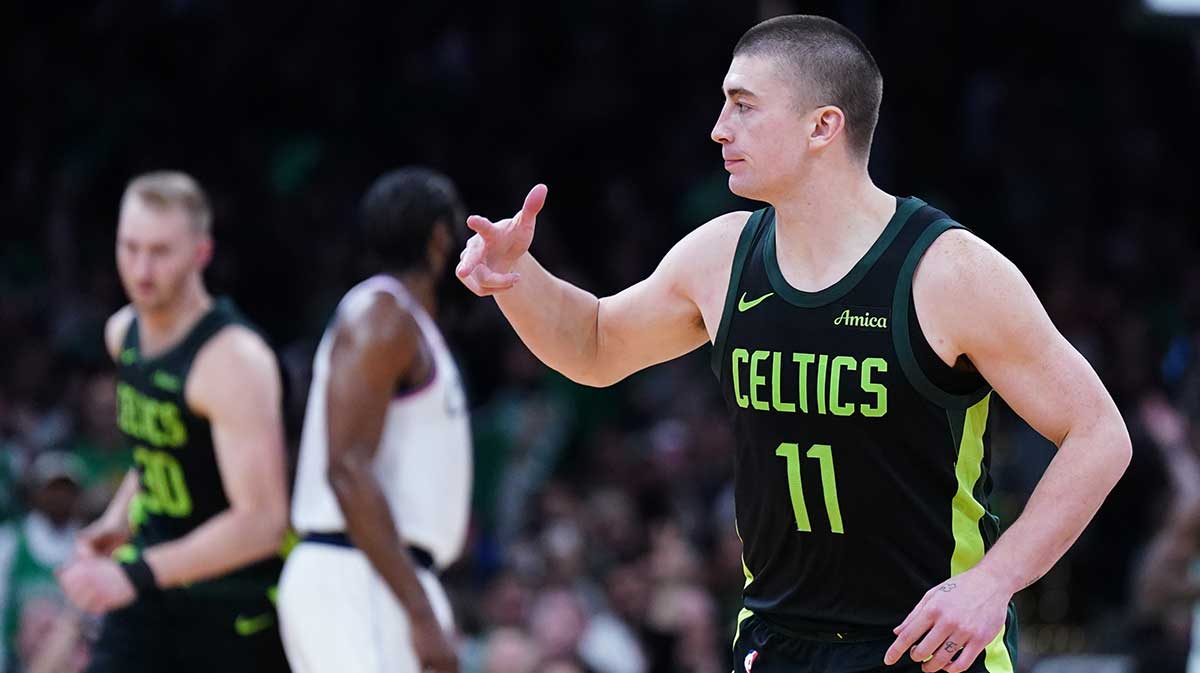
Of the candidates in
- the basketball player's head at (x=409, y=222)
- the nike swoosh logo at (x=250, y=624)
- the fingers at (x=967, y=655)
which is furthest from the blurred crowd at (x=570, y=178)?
the fingers at (x=967, y=655)

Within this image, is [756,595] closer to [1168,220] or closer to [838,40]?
[838,40]

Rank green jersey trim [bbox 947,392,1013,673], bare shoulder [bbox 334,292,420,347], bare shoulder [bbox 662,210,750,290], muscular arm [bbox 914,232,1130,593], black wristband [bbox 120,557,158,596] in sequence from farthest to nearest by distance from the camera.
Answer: black wristband [bbox 120,557,158,596]
bare shoulder [bbox 334,292,420,347]
bare shoulder [bbox 662,210,750,290]
green jersey trim [bbox 947,392,1013,673]
muscular arm [bbox 914,232,1130,593]

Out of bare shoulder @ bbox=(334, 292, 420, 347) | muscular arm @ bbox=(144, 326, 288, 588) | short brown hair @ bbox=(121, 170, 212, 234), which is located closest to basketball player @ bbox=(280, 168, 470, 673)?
bare shoulder @ bbox=(334, 292, 420, 347)

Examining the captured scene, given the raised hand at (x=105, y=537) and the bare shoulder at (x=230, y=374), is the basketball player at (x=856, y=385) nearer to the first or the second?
the bare shoulder at (x=230, y=374)

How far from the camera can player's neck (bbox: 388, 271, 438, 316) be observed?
246 inches

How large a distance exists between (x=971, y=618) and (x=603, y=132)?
11.1 metres

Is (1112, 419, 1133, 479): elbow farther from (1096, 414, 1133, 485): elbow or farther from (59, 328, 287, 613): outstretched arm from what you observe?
(59, 328, 287, 613): outstretched arm

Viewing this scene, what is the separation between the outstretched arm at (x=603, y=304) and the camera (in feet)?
14.6

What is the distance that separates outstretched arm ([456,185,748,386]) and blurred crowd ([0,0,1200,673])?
6233mm

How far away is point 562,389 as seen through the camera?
41.8 ft

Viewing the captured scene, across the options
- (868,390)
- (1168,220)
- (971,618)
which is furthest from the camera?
(1168,220)

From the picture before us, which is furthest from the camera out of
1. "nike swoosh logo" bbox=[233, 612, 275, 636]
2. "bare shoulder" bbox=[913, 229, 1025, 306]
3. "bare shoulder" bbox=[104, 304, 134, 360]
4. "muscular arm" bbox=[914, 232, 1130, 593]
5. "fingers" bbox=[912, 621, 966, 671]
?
"bare shoulder" bbox=[104, 304, 134, 360]

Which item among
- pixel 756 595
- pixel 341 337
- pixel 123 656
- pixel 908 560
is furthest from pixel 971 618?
pixel 123 656

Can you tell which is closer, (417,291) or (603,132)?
(417,291)
